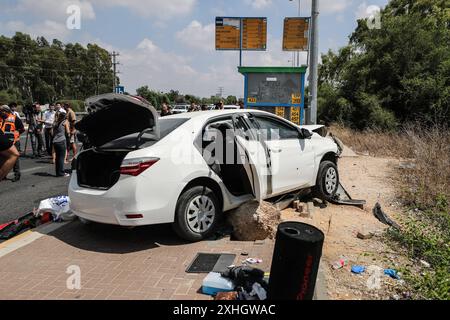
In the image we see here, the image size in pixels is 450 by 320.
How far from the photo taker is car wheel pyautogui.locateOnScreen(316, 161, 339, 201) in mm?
6316

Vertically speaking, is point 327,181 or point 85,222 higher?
point 327,181

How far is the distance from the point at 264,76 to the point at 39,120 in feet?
25.9

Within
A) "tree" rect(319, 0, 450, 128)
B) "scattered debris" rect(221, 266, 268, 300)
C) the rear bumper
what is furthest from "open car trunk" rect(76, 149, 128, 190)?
"tree" rect(319, 0, 450, 128)

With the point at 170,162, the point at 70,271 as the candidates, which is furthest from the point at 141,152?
the point at 70,271

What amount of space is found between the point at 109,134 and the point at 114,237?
4.54ft

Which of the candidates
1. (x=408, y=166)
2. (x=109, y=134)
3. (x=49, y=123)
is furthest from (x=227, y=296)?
(x=49, y=123)

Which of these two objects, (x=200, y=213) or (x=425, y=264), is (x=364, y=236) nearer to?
(x=425, y=264)

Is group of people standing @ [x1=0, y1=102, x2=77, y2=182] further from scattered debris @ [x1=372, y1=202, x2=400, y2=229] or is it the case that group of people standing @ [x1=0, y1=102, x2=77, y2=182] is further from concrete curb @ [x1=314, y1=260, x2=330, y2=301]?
scattered debris @ [x1=372, y1=202, x2=400, y2=229]

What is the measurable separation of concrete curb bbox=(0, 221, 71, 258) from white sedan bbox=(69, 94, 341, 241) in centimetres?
79

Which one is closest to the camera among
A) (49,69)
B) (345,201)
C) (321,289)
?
(321,289)

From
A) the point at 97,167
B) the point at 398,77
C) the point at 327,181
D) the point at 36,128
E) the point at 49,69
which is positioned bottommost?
the point at 327,181

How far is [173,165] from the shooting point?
4.28 m

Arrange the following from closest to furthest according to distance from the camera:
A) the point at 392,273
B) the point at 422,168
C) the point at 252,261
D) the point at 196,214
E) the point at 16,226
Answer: the point at 392,273, the point at 252,261, the point at 196,214, the point at 16,226, the point at 422,168

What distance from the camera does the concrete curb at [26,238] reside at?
4480mm
